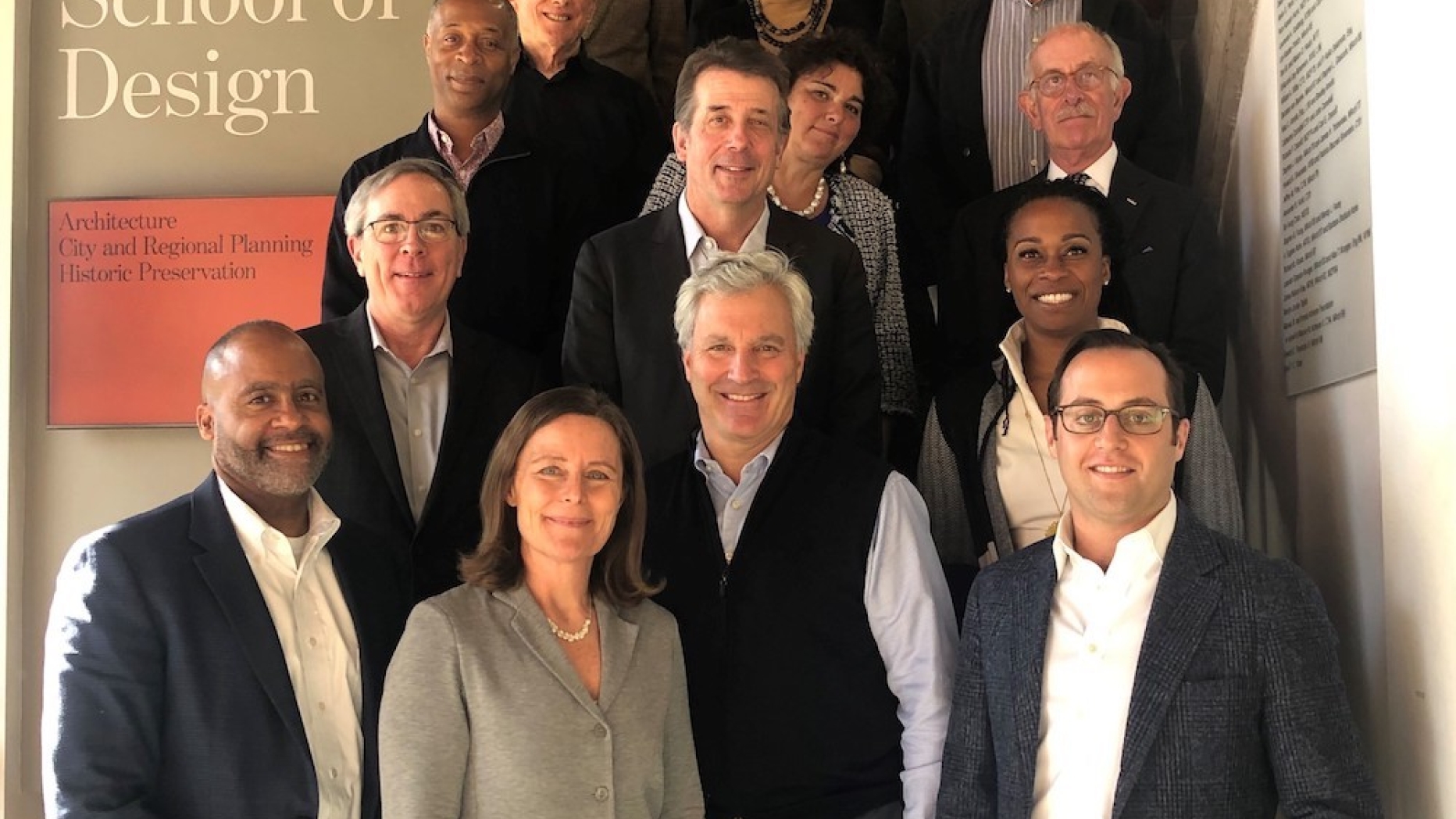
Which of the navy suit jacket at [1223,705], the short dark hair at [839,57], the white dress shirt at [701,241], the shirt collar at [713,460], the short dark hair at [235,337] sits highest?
the short dark hair at [839,57]

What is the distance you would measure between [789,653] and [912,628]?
0.23 m

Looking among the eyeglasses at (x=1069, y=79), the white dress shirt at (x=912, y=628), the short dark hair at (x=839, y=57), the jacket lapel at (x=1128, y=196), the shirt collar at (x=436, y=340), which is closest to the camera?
the white dress shirt at (x=912, y=628)

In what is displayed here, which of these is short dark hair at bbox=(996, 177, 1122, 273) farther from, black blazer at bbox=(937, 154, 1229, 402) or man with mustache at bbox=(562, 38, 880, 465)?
man with mustache at bbox=(562, 38, 880, 465)

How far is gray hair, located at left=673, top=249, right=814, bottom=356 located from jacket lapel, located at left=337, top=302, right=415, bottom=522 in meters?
0.69

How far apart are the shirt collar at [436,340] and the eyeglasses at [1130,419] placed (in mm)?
1442

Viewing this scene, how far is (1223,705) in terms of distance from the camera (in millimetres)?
2279

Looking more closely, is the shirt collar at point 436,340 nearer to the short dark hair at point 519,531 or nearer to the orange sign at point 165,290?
the short dark hair at point 519,531

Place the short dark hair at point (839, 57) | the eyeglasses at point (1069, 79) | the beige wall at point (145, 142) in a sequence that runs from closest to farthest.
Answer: the eyeglasses at point (1069, 79), the short dark hair at point (839, 57), the beige wall at point (145, 142)

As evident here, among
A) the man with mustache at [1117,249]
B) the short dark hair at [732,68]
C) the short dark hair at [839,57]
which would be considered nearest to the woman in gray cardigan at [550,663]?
the short dark hair at [732,68]

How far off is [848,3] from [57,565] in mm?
3379

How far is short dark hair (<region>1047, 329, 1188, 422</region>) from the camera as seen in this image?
96.4 inches

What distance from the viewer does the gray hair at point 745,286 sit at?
9.07ft

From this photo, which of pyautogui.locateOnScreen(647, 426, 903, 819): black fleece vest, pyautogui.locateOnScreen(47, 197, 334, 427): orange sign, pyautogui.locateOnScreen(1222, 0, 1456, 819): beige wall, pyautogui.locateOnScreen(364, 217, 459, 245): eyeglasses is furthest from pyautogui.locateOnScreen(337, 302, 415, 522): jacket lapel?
pyautogui.locateOnScreen(47, 197, 334, 427): orange sign

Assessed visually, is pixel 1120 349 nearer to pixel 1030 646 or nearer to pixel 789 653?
pixel 1030 646
